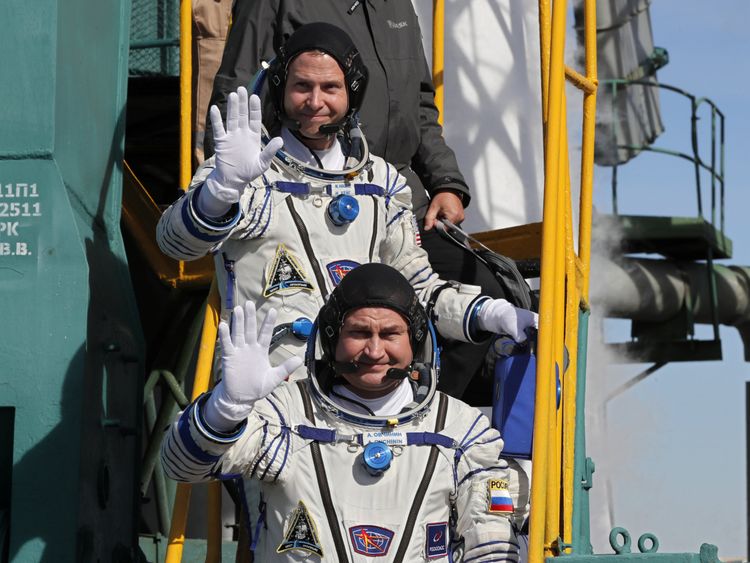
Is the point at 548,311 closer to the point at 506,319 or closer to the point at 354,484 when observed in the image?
the point at 506,319

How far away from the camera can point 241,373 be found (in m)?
3.58

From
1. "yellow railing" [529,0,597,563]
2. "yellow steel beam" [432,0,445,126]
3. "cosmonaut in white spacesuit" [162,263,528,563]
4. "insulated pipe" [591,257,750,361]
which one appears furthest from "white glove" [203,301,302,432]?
"insulated pipe" [591,257,750,361]

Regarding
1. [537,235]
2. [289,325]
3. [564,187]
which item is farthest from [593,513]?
[289,325]

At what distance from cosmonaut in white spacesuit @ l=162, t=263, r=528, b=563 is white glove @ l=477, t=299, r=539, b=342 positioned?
1.32 ft

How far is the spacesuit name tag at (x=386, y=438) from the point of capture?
3889 mm

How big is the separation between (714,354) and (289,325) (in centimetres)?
1015

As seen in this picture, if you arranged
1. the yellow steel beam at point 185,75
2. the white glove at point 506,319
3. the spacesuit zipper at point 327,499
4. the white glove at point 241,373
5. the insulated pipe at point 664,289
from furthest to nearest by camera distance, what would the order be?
the insulated pipe at point 664,289 → the yellow steel beam at point 185,75 → the white glove at point 506,319 → the spacesuit zipper at point 327,499 → the white glove at point 241,373

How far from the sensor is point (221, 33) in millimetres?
6469

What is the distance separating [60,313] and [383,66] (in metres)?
1.42

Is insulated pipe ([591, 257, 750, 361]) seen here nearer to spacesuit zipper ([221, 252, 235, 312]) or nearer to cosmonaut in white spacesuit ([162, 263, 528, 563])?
spacesuit zipper ([221, 252, 235, 312])

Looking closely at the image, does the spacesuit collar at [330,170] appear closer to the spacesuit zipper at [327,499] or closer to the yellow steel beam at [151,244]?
the spacesuit zipper at [327,499]

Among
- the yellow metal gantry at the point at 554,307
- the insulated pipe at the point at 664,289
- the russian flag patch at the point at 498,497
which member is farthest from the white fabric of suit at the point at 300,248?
the insulated pipe at the point at 664,289

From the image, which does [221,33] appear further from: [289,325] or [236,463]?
[236,463]

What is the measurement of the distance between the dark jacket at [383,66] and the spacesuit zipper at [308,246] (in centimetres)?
63
